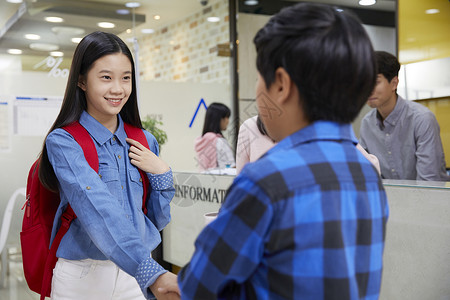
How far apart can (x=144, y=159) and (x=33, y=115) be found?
105 inches

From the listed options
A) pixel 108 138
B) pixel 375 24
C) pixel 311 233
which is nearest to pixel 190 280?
pixel 311 233

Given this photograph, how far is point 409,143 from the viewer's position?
270 centimetres

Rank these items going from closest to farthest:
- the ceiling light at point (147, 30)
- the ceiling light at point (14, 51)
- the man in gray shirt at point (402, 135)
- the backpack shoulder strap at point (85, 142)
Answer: the backpack shoulder strap at point (85, 142)
the man in gray shirt at point (402, 135)
the ceiling light at point (14, 51)
the ceiling light at point (147, 30)

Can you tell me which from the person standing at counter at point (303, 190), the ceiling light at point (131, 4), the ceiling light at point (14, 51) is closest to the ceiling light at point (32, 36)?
the ceiling light at point (14, 51)

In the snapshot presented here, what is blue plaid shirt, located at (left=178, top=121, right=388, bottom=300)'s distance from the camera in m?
0.62

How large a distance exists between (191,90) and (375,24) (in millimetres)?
2173

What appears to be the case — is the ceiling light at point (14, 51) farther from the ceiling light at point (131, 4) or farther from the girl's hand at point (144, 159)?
the girl's hand at point (144, 159)

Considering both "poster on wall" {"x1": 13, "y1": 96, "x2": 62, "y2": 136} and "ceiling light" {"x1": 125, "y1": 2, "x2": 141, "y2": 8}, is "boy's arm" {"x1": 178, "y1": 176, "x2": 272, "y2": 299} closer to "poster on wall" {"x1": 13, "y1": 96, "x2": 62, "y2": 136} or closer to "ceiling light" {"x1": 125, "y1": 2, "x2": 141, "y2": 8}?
"poster on wall" {"x1": 13, "y1": 96, "x2": 62, "y2": 136}

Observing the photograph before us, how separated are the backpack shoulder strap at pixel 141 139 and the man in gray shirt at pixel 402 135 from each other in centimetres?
160

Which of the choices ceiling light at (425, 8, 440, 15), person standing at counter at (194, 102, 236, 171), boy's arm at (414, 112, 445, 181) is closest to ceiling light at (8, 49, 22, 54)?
person standing at counter at (194, 102, 236, 171)

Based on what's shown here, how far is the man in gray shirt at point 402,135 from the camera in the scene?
2611 millimetres

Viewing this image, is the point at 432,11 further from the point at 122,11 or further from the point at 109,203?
the point at 109,203

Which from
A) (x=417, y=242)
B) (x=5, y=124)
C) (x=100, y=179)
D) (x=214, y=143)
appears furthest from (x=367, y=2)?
(x=100, y=179)

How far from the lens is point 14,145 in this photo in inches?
142
